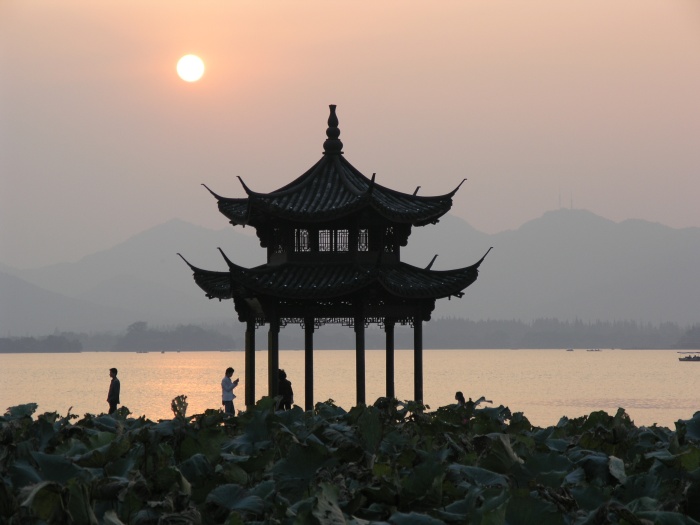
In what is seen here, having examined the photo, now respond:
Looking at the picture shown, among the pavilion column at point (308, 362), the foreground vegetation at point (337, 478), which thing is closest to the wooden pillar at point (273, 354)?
the pavilion column at point (308, 362)

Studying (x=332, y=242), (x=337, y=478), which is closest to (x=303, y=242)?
(x=332, y=242)

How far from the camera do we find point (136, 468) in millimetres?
8070

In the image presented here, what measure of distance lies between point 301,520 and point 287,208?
961 inches

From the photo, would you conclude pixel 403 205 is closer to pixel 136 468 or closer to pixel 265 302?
pixel 265 302

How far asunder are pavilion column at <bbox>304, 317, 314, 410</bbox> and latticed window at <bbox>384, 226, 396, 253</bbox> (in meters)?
2.86

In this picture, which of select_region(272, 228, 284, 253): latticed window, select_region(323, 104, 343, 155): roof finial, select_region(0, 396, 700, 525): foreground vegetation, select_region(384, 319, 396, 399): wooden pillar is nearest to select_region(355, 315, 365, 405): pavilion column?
select_region(384, 319, 396, 399): wooden pillar

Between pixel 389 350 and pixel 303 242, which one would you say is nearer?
pixel 303 242

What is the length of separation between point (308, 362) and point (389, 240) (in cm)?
420

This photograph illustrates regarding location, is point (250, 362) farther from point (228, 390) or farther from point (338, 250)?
point (338, 250)

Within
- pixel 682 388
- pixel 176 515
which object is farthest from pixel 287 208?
pixel 682 388

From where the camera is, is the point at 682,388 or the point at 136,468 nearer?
the point at 136,468

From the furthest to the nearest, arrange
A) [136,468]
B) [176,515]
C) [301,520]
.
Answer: [136,468], [176,515], [301,520]

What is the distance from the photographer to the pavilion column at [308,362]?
29984 millimetres

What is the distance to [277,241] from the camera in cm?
3062
